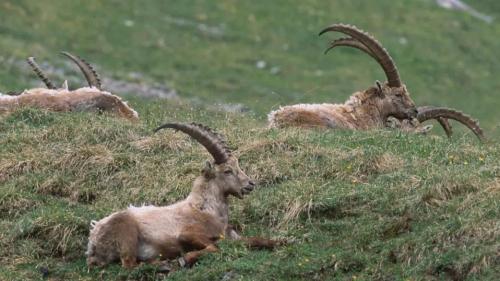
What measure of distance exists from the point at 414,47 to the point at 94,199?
100 feet

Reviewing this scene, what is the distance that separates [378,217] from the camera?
11789 millimetres

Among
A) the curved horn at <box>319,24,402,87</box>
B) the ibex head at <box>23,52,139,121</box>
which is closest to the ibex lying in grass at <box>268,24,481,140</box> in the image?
the curved horn at <box>319,24,402,87</box>

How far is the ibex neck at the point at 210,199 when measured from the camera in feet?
39.4

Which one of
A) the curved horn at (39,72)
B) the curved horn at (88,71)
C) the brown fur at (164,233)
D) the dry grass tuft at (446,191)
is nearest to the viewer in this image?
the brown fur at (164,233)

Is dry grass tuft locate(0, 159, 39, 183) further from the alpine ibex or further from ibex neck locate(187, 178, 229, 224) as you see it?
the alpine ibex

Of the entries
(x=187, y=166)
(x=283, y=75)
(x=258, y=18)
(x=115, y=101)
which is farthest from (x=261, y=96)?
(x=187, y=166)

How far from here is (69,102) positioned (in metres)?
17.0

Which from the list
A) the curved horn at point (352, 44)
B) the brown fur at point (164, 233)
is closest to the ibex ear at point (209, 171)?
the brown fur at point (164, 233)

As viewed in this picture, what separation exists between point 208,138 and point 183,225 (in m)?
0.90

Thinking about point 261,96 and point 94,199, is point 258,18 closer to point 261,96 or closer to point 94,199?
point 261,96

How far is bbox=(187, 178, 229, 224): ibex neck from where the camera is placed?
1201 cm

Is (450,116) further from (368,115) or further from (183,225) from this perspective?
(183,225)

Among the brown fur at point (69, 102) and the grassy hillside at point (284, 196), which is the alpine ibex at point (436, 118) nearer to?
the grassy hillside at point (284, 196)

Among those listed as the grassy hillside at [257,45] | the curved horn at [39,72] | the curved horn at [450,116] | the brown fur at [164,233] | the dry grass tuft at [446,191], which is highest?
the grassy hillside at [257,45]
